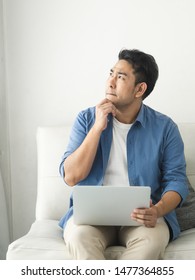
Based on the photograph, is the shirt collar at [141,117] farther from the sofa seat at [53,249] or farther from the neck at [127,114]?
the sofa seat at [53,249]

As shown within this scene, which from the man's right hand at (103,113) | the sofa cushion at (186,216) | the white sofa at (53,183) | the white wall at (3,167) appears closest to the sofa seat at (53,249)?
the white sofa at (53,183)

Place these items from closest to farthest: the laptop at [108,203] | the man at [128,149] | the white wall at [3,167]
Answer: the laptop at [108,203] → the man at [128,149] → the white wall at [3,167]

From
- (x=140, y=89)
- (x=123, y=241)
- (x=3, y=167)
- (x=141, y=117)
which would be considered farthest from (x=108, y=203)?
(x=3, y=167)

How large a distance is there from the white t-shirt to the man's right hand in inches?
3.9

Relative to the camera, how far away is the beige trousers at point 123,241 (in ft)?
5.53

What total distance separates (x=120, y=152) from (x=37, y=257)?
0.54 m

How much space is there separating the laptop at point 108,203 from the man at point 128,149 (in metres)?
0.06

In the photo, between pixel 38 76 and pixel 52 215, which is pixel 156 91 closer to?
pixel 38 76

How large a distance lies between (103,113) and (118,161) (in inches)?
8.4

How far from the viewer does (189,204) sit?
2119 millimetres

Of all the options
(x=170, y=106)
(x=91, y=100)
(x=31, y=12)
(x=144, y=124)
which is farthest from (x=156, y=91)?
(x=31, y=12)

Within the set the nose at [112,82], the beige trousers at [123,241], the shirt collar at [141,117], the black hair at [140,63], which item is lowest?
the beige trousers at [123,241]

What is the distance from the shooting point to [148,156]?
6.53 ft

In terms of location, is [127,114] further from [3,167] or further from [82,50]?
[3,167]
